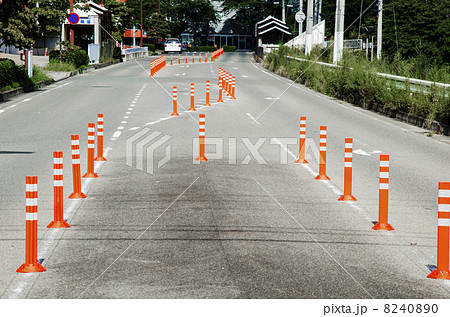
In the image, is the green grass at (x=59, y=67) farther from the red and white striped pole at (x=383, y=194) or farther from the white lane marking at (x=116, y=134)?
the red and white striped pole at (x=383, y=194)

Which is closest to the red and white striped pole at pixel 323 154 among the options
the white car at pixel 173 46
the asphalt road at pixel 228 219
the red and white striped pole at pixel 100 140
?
the asphalt road at pixel 228 219

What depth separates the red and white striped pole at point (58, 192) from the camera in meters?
8.23

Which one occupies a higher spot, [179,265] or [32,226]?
[32,226]

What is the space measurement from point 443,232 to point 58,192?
168 inches

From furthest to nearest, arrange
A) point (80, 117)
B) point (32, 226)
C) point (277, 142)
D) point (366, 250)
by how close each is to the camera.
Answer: point (80, 117) → point (277, 142) → point (366, 250) → point (32, 226)

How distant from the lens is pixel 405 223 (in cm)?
928

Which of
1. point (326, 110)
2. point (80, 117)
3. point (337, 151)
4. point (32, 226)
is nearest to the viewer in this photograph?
point (32, 226)

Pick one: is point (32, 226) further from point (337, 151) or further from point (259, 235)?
point (337, 151)

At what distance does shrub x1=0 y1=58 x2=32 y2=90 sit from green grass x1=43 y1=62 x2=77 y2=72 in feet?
33.1

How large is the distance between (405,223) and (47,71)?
125ft

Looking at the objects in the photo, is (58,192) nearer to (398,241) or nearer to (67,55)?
(398,241)

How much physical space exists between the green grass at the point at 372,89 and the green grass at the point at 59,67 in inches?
574

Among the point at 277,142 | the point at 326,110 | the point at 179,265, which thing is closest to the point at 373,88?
the point at 326,110

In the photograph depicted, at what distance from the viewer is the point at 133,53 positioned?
76125 millimetres
